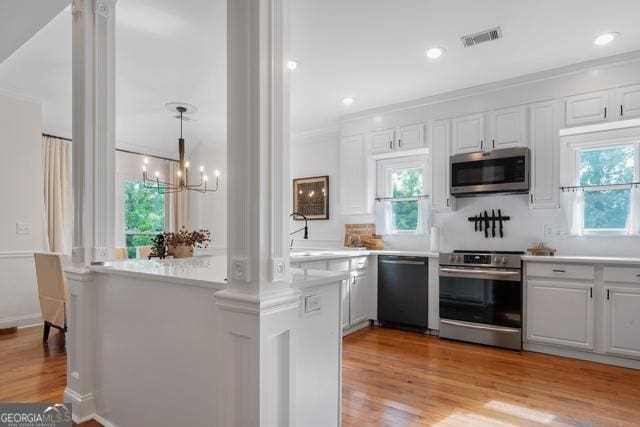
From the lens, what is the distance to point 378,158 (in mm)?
4777

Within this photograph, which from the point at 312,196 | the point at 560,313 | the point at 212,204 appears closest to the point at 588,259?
the point at 560,313

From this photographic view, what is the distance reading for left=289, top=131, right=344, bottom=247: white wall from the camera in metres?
5.21

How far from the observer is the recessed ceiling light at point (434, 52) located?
3.11 meters

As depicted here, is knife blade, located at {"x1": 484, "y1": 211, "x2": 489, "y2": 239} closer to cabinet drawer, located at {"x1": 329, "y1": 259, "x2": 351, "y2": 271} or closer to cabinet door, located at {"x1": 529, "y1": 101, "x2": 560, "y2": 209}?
cabinet door, located at {"x1": 529, "y1": 101, "x2": 560, "y2": 209}

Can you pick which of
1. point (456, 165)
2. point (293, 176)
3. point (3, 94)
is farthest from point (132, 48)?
point (456, 165)

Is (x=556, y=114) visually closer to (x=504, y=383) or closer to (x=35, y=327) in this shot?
(x=504, y=383)

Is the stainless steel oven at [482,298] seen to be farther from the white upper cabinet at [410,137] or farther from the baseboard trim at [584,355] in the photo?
the white upper cabinet at [410,137]

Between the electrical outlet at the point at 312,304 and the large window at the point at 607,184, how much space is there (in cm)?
330

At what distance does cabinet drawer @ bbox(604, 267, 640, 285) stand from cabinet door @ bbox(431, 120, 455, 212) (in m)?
1.53

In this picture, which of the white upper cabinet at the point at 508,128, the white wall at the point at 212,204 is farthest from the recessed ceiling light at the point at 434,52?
the white wall at the point at 212,204

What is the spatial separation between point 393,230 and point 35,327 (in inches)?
170

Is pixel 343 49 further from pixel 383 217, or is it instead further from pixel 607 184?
pixel 607 184

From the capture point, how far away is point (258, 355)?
1237mm

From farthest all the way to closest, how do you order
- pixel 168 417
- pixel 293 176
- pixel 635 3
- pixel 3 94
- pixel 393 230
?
pixel 293 176 → pixel 393 230 → pixel 3 94 → pixel 635 3 → pixel 168 417
